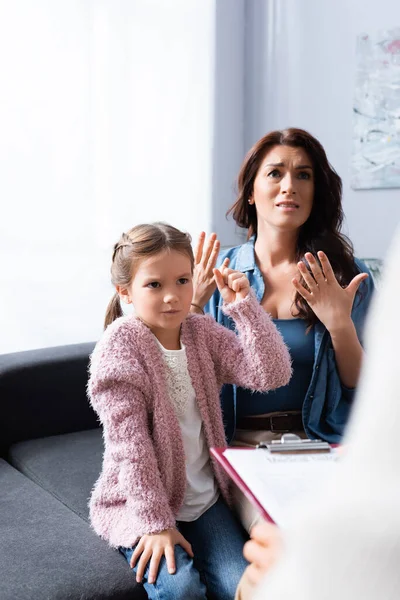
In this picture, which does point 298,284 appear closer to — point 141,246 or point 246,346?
point 246,346

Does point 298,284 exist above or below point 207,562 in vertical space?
above

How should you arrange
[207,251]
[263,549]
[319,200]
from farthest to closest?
[319,200] → [207,251] → [263,549]

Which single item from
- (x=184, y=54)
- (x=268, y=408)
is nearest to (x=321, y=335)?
(x=268, y=408)

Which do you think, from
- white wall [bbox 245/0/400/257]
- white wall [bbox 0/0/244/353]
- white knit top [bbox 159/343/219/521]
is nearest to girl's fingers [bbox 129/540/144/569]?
white knit top [bbox 159/343/219/521]

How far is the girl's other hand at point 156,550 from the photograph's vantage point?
1399mm

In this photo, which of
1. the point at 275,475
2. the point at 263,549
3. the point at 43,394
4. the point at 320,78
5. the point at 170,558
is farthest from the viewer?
the point at 320,78

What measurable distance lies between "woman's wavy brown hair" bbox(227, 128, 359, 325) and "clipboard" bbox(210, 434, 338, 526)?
733mm

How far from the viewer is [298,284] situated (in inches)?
67.2

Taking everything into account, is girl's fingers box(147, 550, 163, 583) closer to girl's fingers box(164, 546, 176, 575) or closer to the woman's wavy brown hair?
girl's fingers box(164, 546, 176, 575)

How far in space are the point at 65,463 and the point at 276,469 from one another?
102 cm

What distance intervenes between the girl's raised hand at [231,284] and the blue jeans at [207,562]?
1.47 ft

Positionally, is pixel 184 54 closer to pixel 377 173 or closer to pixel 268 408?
pixel 377 173

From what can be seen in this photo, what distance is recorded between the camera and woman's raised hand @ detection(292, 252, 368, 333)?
1.75 metres

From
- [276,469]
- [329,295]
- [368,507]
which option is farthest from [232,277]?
[368,507]
